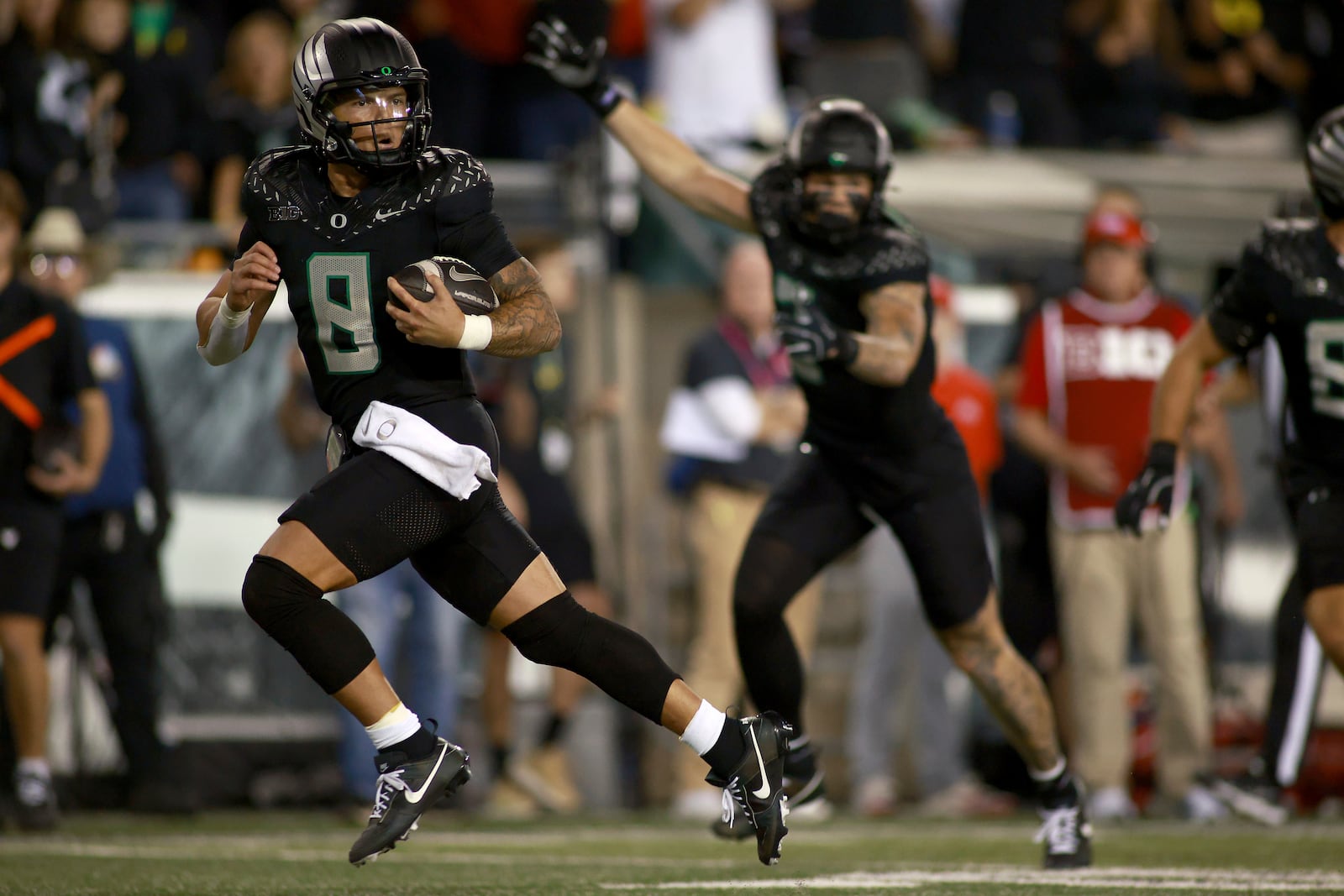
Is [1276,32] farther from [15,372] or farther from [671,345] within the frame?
[15,372]

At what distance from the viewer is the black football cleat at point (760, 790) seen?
423 centimetres

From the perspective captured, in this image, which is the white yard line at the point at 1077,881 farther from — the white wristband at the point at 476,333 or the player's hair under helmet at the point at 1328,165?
the player's hair under helmet at the point at 1328,165

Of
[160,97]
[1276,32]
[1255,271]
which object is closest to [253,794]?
[160,97]

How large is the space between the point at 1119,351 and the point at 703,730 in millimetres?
4175

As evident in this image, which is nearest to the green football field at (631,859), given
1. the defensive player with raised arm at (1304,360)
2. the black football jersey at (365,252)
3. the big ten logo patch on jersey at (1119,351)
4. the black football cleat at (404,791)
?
the black football cleat at (404,791)

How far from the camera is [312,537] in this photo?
159 inches

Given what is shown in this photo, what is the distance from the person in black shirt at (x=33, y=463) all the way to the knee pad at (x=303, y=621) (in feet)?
9.68

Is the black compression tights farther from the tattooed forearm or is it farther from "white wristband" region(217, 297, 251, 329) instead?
"white wristband" region(217, 297, 251, 329)

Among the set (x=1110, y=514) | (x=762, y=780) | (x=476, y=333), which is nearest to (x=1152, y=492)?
(x=762, y=780)

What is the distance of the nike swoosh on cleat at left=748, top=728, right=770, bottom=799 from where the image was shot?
Answer: 4.25 meters

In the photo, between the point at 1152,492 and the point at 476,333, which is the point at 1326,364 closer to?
the point at 1152,492

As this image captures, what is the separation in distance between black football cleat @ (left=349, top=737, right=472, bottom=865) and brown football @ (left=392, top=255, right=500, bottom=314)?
3.23 feet

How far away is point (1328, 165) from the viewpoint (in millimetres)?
5004

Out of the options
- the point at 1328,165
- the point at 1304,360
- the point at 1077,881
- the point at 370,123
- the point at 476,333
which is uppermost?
the point at 370,123
